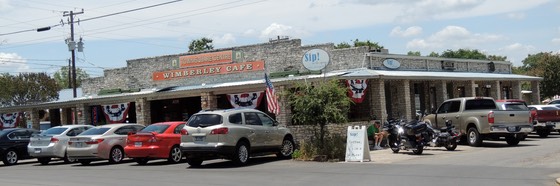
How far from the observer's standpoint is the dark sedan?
24720 millimetres

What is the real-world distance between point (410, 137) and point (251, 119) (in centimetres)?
537

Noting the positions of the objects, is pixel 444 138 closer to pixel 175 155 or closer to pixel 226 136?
pixel 226 136

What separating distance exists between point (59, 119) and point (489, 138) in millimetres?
26738

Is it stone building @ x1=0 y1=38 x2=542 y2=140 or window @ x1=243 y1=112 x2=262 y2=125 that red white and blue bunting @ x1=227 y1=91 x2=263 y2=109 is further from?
window @ x1=243 y1=112 x2=262 y2=125

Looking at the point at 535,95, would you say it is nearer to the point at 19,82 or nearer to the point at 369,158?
the point at 369,158

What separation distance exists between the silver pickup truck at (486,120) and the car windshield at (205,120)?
32.8 feet

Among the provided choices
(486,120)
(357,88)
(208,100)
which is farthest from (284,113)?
(486,120)

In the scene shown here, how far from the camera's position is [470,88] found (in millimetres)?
33688

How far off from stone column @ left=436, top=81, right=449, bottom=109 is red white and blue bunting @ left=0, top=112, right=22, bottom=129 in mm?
23739

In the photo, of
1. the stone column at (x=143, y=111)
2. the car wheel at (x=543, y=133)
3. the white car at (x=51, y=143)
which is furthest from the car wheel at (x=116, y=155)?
the car wheel at (x=543, y=133)

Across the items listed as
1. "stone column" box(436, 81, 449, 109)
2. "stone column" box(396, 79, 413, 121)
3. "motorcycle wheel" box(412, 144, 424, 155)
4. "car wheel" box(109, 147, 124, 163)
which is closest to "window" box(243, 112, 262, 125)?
"motorcycle wheel" box(412, 144, 424, 155)

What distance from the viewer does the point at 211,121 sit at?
18.6 meters

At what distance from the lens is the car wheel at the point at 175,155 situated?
67.9 feet

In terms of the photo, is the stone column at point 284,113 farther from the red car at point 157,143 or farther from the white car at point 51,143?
the white car at point 51,143
